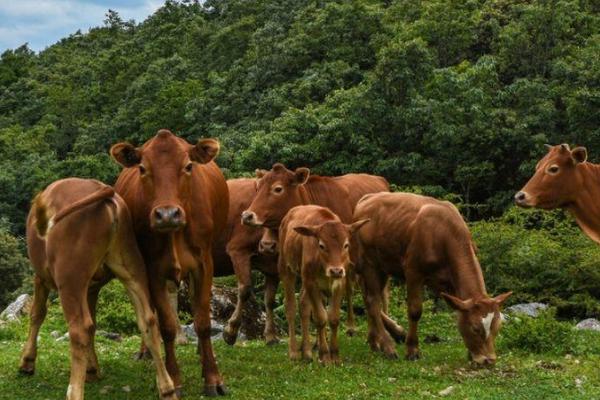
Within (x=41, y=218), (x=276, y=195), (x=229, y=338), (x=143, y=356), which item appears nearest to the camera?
(x=41, y=218)

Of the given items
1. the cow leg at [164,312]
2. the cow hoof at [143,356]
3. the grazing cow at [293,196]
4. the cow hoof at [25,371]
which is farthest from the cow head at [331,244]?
the cow hoof at [25,371]

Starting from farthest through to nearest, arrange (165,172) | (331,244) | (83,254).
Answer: (331,244) → (165,172) → (83,254)

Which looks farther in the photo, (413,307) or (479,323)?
(413,307)

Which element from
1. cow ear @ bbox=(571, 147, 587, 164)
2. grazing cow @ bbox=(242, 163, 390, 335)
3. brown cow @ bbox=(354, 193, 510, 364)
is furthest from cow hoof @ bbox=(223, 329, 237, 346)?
cow ear @ bbox=(571, 147, 587, 164)

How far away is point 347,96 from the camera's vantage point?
4759 centimetres

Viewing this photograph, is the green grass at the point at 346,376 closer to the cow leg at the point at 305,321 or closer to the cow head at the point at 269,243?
the cow leg at the point at 305,321

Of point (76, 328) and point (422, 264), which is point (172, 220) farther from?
point (422, 264)

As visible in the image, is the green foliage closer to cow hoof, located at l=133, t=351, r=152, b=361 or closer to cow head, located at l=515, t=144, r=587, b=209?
cow hoof, located at l=133, t=351, r=152, b=361

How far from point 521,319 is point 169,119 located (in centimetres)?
5420

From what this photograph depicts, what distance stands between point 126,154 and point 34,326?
9.59 ft

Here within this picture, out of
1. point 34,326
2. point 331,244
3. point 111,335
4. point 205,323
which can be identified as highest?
point 331,244

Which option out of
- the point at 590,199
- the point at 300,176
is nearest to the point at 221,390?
the point at 300,176

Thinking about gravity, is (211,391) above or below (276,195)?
below

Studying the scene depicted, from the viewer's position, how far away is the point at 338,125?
43969 millimetres
